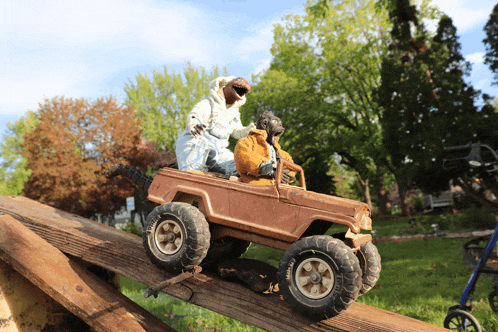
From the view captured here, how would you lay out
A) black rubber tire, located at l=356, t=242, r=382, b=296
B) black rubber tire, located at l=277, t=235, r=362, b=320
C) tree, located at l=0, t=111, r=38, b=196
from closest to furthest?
black rubber tire, located at l=277, t=235, r=362, b=320
black rubber tire, located at l=356, t=242, r=382, b=296
tree, located at l=0, t=111, r=38, b=196

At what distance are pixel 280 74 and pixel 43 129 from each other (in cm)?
1068

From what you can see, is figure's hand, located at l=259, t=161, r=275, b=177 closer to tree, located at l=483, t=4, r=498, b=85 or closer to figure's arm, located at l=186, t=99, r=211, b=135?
figure's arm, located at l=186, t=99, r=211, b=135

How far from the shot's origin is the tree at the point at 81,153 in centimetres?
1302

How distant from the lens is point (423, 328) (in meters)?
2.00

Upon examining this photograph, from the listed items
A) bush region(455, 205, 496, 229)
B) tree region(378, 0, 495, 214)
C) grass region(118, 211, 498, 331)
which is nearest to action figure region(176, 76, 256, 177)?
grass region(118, 211, 498, 331)

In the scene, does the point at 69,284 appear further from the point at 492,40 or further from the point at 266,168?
the point at 492,40

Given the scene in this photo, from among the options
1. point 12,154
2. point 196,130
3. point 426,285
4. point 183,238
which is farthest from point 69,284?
point 12,154

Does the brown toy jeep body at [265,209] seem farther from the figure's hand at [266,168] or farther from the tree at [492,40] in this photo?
the tree at [492,40]

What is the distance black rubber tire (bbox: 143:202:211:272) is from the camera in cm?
225

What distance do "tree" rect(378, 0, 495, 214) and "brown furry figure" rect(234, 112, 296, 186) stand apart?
35.7ft

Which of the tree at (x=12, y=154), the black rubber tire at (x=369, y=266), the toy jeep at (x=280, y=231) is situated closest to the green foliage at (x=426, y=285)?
the black rubber tire at (x=369, y=266)

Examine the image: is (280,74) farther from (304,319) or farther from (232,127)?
(304,319)

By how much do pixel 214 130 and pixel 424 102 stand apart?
1265 cm

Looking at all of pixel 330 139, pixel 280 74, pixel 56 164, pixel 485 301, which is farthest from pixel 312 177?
pixel 485 301
